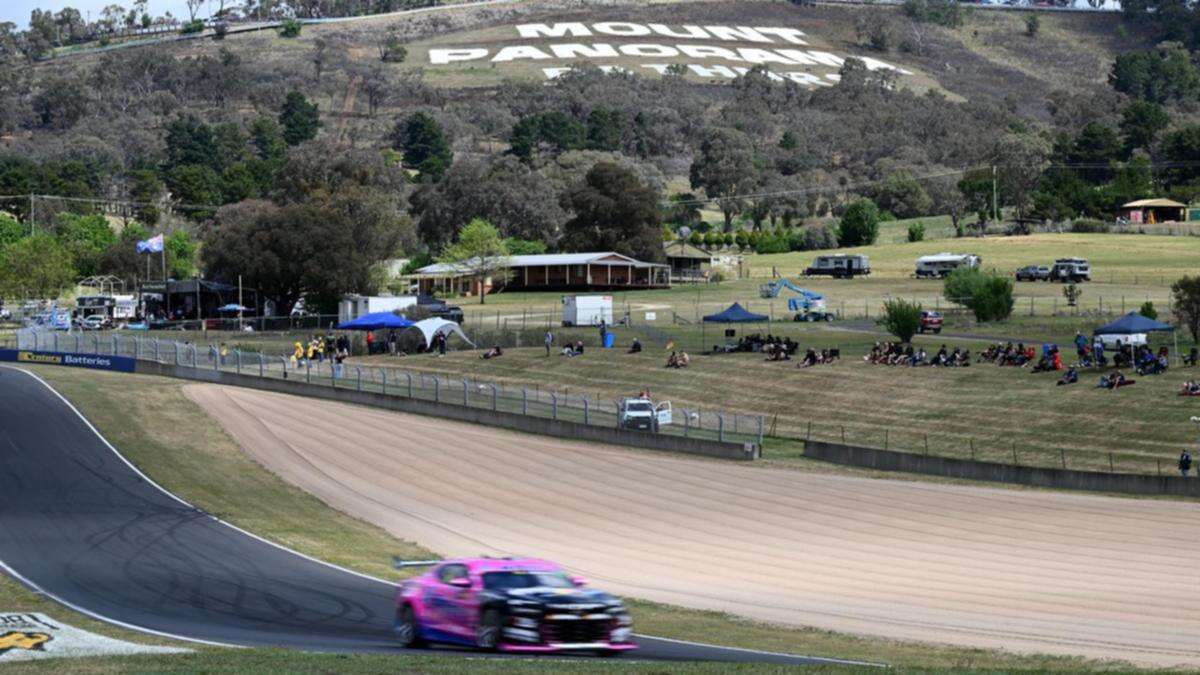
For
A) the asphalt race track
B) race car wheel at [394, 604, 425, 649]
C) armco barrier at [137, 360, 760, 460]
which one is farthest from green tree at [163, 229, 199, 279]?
race car wheel at [394, 604, 425, 649]

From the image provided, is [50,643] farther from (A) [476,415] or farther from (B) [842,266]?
(B) [842,266]

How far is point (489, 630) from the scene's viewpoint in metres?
22.1

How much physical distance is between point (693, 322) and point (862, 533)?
52302mm

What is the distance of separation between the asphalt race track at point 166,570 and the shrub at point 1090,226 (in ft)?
376

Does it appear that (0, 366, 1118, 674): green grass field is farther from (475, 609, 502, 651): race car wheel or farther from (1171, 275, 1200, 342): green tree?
(1171, 275, 1200, 342): green tree

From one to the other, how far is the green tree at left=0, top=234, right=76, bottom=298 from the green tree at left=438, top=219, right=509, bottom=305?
100ft

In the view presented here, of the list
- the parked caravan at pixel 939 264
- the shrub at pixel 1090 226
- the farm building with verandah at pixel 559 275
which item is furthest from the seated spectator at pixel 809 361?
the shrub at pixel 1090 226

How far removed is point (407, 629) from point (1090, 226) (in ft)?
439

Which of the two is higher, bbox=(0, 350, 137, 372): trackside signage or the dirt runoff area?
bbox=(0, 350, 137, 372): trackside signage

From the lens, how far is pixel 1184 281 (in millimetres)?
68438

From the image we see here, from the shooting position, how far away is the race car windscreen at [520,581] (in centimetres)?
2228

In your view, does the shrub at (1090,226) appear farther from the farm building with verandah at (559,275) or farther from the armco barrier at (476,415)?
the armco barrier at (476,415)

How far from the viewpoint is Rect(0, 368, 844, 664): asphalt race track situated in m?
24.2

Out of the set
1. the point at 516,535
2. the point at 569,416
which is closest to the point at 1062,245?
the point at 569,416
